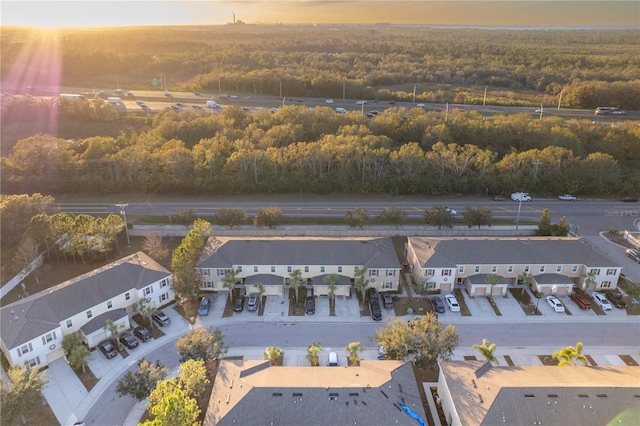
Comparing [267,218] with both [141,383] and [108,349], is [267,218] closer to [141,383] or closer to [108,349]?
[108,349]

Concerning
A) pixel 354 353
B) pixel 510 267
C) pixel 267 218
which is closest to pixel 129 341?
pixel 354 353

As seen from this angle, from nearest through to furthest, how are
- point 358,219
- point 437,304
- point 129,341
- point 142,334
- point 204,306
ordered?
point 129,341 → point 142,334 → point 204,306 → point 437,304 → point 358,219

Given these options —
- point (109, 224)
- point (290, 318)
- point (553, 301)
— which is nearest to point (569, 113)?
point (553, 301)

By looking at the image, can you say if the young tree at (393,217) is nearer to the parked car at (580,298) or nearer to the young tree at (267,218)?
the young tree at (267,218)

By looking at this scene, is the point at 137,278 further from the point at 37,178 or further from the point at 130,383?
the point at 37,178

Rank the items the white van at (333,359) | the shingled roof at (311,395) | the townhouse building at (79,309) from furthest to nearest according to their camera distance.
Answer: the white van at (333,359), the townhouse building at (79,309), the shingled roof at (311,395)

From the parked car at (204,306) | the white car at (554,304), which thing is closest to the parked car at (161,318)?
the parked car at (204,306)

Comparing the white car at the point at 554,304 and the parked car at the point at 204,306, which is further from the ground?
the white car at the point at 554,304
